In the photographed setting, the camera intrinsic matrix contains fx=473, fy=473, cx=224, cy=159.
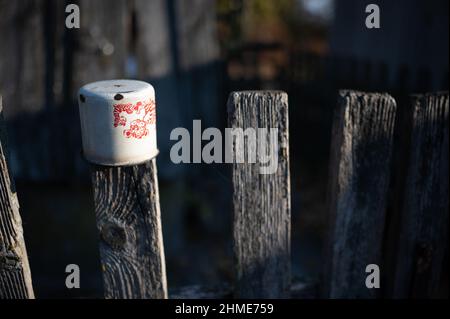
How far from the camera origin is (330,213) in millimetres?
1904

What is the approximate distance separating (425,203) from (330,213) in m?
0.41

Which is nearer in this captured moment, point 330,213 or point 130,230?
point 130,230

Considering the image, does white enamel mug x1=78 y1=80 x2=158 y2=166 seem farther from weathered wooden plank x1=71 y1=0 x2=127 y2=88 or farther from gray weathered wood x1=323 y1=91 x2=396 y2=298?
weathered wooden plank x1=71 y1=0 x2=127 y2=88

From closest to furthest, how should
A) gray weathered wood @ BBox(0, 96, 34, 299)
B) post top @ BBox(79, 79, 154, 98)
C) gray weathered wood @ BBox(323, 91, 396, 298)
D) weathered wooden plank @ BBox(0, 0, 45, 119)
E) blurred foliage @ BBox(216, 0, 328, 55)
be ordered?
post top @ BBox(79, 79, 154, 98)
gray weathered wood @ BBox(0, 96, 34, 299)
gray weathered wood @ BBox(323, 91, 396, 298)
weathered wooden plank @ BBox(0, 0, 45, 119)
blurred foliage @ BBox(216, 0, 328, 55)

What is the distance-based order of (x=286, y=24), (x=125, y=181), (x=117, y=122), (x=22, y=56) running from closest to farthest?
(x=117, y=122) < (x=125, y=181) < (x=22, y=56) < (x=286, y=24)

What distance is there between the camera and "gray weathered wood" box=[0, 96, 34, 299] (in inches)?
62.2

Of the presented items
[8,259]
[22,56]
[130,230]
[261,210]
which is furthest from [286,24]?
[8,259]

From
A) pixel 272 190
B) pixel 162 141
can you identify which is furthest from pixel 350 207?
pixel 162 141

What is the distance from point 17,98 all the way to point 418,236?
3054mm

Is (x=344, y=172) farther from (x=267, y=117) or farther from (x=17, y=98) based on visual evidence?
(x=17, y=98)

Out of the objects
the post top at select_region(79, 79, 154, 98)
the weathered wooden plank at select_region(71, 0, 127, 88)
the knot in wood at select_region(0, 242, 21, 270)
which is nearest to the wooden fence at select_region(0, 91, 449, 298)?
the knot in wood at select_region(0, 242, 21, 270)

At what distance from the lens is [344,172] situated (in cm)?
179

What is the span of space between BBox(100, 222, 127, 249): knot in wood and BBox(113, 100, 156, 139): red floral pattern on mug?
359mm

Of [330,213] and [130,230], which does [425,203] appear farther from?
[130,230]
